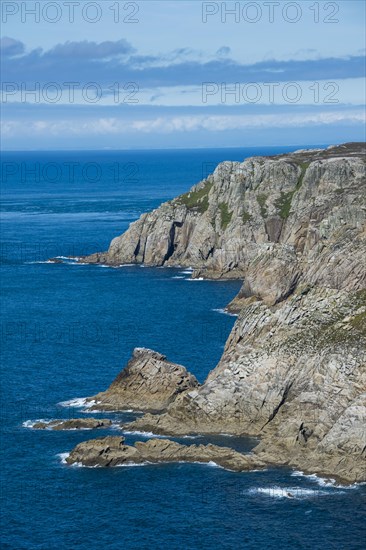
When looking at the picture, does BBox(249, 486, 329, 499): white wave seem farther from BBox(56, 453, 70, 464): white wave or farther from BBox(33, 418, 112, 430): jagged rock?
BBox(33, 418, 112, 430): jagged rock

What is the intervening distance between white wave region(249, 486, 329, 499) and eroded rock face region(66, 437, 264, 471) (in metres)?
7.33

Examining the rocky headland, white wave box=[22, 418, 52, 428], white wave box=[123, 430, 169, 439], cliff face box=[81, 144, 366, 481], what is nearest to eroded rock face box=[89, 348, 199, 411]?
the rocky headland

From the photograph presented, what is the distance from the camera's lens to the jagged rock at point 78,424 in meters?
124

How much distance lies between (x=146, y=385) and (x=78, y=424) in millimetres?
11536

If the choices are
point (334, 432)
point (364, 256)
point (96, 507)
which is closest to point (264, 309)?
point (364, 256)

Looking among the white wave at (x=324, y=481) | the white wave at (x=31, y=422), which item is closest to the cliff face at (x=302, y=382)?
the white wave at (x=324, y=481)

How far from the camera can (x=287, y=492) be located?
10250 cm

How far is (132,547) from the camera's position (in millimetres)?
93750

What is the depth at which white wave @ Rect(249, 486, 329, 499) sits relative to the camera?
10175 centimetres

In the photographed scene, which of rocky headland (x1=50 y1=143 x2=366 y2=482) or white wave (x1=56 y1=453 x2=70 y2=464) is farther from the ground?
rocky headland (x1=50 y1=143 x2=366 y2=482)

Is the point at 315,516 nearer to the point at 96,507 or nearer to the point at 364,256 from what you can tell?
the point at 96,507

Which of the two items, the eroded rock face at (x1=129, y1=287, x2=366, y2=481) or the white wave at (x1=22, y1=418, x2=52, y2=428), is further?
the white wave at (x1=22, y1=418, x2=52, y2=428)

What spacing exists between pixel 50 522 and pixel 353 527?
27225 millimetres

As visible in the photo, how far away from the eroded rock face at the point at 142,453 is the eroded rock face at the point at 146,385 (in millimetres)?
14790
